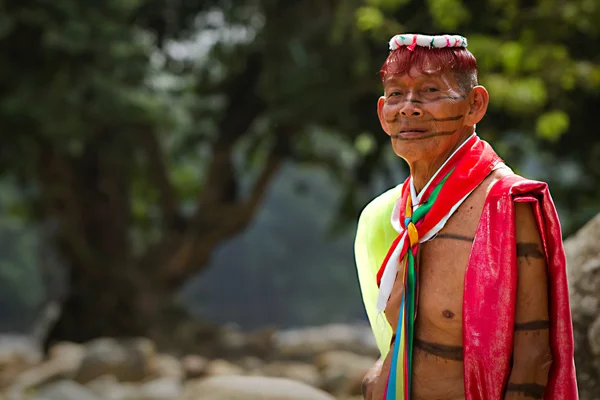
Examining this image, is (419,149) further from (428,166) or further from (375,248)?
(375,248)

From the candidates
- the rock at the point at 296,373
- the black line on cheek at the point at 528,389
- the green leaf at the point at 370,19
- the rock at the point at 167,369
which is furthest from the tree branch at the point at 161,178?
the black line on cheek at the point at 528,389

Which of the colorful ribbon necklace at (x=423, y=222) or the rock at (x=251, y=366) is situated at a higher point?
the rock at (x=251, y=366)

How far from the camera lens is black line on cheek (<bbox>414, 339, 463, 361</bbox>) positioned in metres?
1.94

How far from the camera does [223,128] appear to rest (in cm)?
1169

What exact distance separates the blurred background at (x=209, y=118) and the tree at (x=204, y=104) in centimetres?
2

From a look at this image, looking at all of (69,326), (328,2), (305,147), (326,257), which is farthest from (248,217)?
(326,257)

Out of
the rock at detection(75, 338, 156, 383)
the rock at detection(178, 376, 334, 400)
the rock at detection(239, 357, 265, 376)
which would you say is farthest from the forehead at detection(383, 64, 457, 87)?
the rock at detection(239, 357, 265, 376)

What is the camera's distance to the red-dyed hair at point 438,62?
1973mm

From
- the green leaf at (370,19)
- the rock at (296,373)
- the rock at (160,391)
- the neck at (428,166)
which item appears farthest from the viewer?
the rock at (296,373)

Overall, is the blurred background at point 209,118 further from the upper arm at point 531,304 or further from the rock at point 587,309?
the upper arm at point 531,304

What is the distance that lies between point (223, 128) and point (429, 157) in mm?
9810

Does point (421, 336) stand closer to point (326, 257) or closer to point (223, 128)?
point (223, 128)

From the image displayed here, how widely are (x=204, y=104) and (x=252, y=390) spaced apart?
7964 millimetres

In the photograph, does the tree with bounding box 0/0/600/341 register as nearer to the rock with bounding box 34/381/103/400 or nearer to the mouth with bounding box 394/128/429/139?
the rock with bounding box 34/381/103/400
